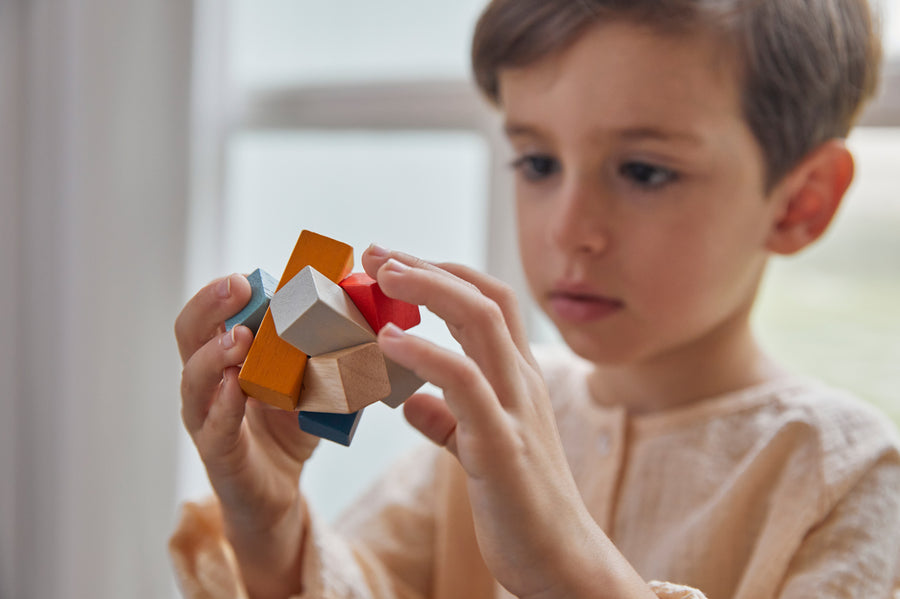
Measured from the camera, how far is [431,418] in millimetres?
514

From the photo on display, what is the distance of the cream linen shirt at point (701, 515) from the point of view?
1.99 feet

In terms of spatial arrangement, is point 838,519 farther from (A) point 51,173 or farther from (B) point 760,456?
(A) point 51,173

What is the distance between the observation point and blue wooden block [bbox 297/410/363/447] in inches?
17.5

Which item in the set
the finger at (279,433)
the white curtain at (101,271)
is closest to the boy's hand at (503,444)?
the finger at (279,433)

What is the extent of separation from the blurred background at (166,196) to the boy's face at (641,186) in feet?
1.20

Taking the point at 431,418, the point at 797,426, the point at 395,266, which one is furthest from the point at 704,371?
the point at 395,266

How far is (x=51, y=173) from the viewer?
1234mm

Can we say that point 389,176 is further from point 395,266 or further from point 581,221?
point 395,266

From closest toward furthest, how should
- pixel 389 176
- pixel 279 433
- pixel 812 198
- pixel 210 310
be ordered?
pixel 210 310 → pixel 279 433 → pixel 812 198 → pixel 389 176

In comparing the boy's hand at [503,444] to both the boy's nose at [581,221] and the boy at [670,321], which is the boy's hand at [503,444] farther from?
the boy's nose at [581,221]

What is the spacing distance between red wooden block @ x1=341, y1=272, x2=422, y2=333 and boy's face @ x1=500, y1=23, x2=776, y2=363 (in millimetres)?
220

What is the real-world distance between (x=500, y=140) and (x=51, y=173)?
2.35ft

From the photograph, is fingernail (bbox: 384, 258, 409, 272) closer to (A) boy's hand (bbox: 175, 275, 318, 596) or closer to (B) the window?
(A) boy's hand (bbox: 175, 275, 318, 596)

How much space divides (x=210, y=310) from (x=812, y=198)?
0.52 meters
